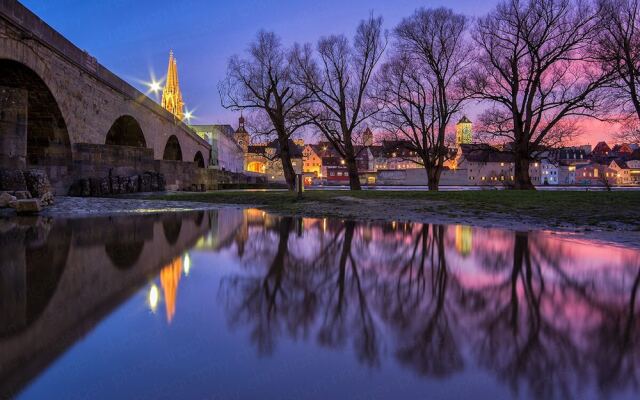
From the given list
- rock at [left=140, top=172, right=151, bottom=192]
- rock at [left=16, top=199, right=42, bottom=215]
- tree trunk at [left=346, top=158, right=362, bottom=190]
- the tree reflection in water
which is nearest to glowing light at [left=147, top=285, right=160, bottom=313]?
the tree reflection in water

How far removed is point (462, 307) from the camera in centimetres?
322

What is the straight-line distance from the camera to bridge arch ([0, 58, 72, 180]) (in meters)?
13.2

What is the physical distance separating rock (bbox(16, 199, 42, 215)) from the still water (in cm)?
563

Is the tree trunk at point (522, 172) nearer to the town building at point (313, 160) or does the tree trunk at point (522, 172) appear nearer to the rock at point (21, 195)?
the rock at point (21, 195)

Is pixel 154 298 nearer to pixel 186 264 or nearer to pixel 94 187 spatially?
pixel 186 264

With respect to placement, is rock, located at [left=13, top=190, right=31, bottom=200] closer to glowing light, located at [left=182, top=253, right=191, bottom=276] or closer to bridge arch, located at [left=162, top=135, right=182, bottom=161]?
glowing light, located at [left=182, top=253, right=191, bottom=276]

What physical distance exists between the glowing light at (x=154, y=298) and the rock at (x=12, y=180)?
10.7 meters

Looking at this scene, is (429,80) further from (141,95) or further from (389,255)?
(389,255)

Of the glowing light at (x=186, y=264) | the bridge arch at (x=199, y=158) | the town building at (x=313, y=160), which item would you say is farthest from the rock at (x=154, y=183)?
the town building at (x=313, y=160)

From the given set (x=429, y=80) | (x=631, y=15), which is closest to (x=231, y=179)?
(x=429, y=80)

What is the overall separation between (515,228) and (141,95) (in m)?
24.1

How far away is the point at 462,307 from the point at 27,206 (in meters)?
11.2

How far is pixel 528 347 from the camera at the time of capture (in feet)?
7.89

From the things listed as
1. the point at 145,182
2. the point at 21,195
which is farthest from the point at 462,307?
the point at 145,182
